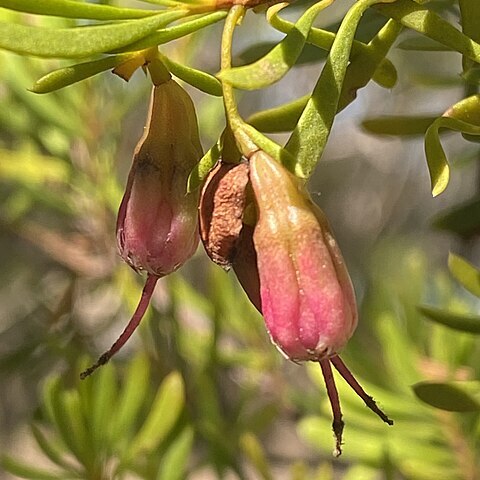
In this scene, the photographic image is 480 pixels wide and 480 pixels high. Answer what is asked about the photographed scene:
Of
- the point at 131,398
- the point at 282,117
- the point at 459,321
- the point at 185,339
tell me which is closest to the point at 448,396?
the point at 459,321

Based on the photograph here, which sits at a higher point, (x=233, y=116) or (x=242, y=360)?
(x=233, y=116)

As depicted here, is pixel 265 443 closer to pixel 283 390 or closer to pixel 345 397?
pixel 283 390

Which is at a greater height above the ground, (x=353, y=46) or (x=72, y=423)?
(x=353, y=46)

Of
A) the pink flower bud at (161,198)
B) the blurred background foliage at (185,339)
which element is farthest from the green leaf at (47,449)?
the pink flower bud at (161,198)

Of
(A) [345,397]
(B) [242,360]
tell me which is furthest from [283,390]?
(A) [345,397]

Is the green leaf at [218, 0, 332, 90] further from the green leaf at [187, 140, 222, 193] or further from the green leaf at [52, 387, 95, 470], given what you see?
the green leaf at [52, 387, 95, 470]

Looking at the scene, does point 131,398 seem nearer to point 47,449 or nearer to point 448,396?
point 47,449
